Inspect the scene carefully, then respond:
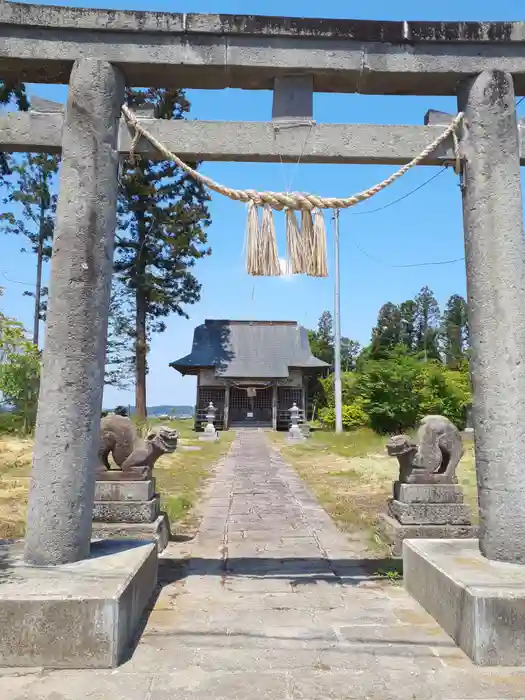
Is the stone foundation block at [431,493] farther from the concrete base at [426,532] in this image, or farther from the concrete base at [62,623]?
Result: the concrete base at [62,623]

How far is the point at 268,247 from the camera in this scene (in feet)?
13.2

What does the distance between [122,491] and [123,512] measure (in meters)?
0.22

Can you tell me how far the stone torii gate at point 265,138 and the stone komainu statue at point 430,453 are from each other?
2102 millimetres

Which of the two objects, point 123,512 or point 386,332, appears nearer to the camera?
point 123,512

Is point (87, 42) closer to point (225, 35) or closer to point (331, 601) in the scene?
point (225, 35)

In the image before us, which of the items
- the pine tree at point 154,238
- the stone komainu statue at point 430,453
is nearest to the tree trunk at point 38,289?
the pine tree at point 154,238

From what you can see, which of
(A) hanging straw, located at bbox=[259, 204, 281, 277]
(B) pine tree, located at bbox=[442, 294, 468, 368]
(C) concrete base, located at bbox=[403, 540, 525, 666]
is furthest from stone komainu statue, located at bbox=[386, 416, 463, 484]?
(B) pine tree, located at bbox=[442, 294, 468, 368]

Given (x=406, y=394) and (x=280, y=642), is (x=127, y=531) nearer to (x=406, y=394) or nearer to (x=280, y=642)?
(x=280, y=642)

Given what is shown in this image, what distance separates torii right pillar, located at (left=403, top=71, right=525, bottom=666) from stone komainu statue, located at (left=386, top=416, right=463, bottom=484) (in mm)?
1790

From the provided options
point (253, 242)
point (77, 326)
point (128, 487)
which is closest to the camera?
point (77, 326)

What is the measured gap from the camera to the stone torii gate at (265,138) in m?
3.66

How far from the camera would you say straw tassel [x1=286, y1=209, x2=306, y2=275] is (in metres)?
4.07

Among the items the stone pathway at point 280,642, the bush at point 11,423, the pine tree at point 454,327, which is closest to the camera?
the stone pathway at point 280,642

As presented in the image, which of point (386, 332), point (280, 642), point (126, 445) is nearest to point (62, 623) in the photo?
point (280, 642)
